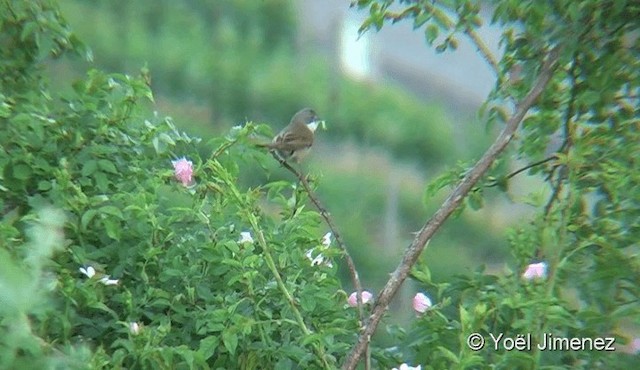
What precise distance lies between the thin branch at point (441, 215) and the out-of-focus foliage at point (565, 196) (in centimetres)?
6

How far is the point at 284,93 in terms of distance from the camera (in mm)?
5375

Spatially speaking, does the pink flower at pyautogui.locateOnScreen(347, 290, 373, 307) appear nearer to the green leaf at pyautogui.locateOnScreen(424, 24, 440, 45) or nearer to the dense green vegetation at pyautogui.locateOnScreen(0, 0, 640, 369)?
the dense green vegetation at pyautogui.locateOnScreen(0, 0, 640, 369)

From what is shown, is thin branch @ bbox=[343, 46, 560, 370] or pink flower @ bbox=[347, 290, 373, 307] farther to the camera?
pink flower @ bbox=[347, 290, 373, 307]

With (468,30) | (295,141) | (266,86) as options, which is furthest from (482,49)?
(266,86)

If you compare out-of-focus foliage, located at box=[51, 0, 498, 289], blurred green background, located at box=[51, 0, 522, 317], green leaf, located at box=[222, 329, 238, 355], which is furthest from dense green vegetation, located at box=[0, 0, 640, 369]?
out-of-focus foliage, located at box=[51, 0, 498, 289]

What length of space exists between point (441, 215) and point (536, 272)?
0.16 m

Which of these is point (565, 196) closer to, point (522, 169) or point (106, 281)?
point (522, 169)

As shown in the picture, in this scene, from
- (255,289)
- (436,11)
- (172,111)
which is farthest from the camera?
(172,111)

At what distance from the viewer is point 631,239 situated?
178 cm

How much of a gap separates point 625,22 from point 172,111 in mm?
3529

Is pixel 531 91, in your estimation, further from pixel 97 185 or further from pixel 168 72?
pixel 168 72

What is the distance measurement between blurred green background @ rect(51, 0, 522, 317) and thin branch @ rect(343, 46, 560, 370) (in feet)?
9.55

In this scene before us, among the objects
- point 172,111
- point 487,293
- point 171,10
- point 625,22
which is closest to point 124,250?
point 487,293

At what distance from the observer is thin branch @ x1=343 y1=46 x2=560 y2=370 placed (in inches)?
66.0
